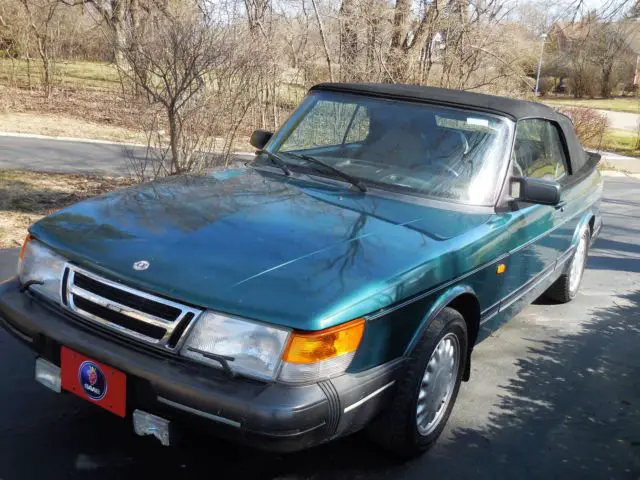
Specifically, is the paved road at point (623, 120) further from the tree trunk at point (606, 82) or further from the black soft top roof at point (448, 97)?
the black soft top roof at point (448, 97)

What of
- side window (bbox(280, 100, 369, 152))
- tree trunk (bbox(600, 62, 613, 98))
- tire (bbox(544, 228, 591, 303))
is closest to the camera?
side window (bbox(280, 100, 369, 152))

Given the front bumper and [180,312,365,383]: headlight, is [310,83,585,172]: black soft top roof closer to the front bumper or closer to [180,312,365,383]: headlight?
the front bumper

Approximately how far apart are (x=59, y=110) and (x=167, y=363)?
16.9 metres

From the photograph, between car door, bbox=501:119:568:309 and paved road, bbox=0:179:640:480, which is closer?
paved road, bbox=0:179:640:480

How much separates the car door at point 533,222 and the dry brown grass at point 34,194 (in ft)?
14.1

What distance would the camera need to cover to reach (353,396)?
2.41 m

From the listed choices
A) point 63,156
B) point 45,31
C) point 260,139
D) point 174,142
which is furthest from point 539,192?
point 45,31

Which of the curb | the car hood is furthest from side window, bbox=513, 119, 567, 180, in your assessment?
the curb

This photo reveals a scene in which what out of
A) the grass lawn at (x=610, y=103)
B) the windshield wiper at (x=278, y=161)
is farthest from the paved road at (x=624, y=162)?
the grass lawn at (x=610, y=103)

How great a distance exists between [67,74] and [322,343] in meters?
23.3

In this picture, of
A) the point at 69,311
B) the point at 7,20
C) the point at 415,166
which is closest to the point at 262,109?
the point at 415,166

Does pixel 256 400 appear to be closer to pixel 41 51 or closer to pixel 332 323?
pixel 332 323

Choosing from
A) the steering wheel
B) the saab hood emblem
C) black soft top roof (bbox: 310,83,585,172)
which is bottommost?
the saab hood emblem

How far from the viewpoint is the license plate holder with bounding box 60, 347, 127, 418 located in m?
2.42
